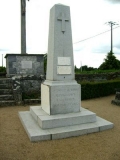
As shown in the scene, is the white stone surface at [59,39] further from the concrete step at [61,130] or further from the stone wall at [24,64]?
the stone wall at [24,64]

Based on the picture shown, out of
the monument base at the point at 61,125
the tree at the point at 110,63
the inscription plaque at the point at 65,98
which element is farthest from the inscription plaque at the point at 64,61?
the tree at the point at 110,63

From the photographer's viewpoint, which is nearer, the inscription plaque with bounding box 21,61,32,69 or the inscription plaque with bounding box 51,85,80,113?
the inscription plaque with bounding box 51,85,80,113

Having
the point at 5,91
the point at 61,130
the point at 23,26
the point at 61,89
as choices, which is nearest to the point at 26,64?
the point at 23,26

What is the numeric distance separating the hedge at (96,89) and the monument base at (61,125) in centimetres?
420

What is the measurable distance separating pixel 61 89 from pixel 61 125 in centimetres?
97

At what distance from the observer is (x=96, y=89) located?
9.93 metres

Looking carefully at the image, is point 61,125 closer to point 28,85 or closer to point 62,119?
point 62,119

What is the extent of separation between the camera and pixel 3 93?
8805 mm

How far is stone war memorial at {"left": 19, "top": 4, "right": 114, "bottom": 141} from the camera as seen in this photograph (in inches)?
194

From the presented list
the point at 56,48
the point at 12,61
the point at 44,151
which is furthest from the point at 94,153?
the point at 12,61

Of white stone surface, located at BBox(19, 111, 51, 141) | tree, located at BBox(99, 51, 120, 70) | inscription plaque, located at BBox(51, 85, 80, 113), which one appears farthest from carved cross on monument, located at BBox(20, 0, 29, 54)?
tree, located at BBox(99, 51, 120, 70)

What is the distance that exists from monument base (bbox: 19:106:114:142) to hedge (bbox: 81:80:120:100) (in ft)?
13.8

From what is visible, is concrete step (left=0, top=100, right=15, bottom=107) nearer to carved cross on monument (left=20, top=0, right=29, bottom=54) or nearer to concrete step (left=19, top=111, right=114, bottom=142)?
concrete step (left=19, top=111, right=114, bottom=142)

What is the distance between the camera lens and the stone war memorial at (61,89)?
4.93 metres
